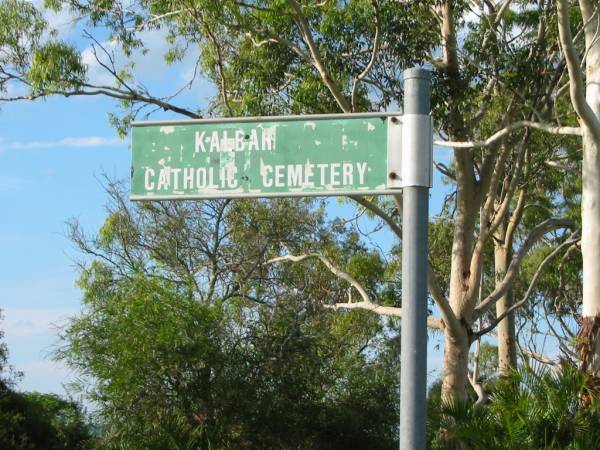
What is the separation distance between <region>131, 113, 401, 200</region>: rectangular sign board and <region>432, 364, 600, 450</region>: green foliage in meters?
6.04

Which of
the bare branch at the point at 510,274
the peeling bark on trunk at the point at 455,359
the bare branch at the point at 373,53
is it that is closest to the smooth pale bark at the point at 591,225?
the bare branch at the point at 373,53

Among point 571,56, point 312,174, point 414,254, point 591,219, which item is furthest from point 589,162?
point 414,254

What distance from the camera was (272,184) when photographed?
12.8ft

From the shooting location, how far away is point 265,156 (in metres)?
3.92

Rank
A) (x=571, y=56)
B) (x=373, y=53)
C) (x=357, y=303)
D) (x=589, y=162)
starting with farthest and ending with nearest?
(x=357, y=303)
(x=373, y=53)
(x=589, y=162)
(x=571, y=56)

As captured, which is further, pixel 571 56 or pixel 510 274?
pixel 510 274

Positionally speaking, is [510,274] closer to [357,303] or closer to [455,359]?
[455,359]

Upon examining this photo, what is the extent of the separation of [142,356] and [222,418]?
146 centimetres

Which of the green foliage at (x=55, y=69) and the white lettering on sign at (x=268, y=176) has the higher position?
the green foliage at (x=55, y=69)

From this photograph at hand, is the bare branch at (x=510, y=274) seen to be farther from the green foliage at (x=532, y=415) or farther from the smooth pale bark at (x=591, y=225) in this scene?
the green foliage at (x=532, y=415)

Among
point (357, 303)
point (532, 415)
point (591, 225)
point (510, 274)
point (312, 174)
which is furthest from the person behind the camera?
point (357, 303)

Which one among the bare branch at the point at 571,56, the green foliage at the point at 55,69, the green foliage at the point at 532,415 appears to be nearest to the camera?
the green foliage at the point at 532,415

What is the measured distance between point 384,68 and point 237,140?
40.9 feet

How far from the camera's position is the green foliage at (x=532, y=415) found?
946 centimetres
